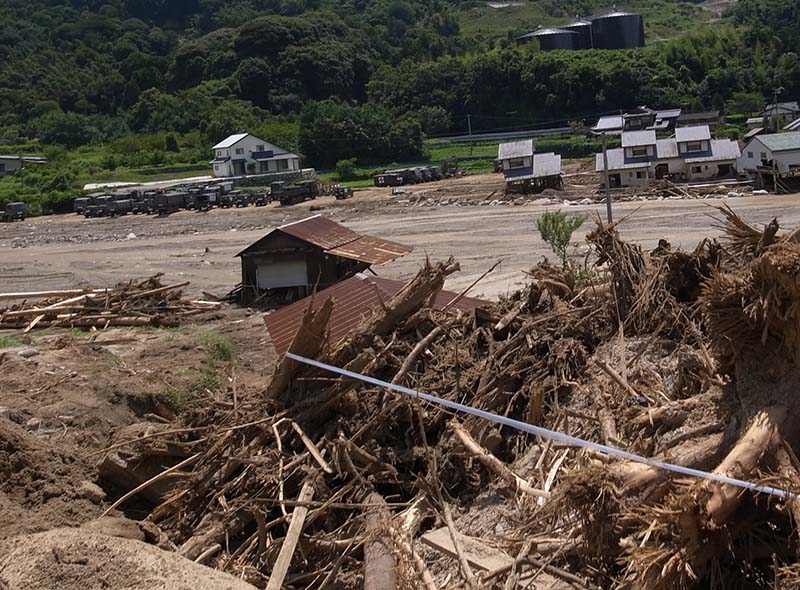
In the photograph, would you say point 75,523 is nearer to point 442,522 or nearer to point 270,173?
point 442,522

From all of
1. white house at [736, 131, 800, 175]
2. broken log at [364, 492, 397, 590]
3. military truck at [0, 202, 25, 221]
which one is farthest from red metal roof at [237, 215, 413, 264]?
military truck at [0, 202, 25, 221]

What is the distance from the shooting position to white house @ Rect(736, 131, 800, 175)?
146ft

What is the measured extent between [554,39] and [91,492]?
113 meters

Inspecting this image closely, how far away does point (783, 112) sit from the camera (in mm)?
74188

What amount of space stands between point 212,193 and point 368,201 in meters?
9.68

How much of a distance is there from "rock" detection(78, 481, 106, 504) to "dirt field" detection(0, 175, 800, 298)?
1524cm

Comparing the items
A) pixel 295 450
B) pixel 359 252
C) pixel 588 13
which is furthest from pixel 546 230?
pixel 588 13

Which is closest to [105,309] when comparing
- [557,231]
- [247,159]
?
[557,231]

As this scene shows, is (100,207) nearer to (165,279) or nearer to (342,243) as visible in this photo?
(165,279)

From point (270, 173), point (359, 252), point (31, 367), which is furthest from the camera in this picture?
point (270, 173)

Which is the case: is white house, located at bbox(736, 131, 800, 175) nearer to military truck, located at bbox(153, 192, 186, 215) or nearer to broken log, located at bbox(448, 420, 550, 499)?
military truck, located at bbox(153, 192, 186, 215)

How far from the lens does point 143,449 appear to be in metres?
8.98

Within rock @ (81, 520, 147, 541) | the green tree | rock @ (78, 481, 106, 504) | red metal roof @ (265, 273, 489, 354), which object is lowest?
rock @ (81, 520, 147, 541)

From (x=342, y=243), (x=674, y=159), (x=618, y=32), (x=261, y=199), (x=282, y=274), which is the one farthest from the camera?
(x=618, y=32)
